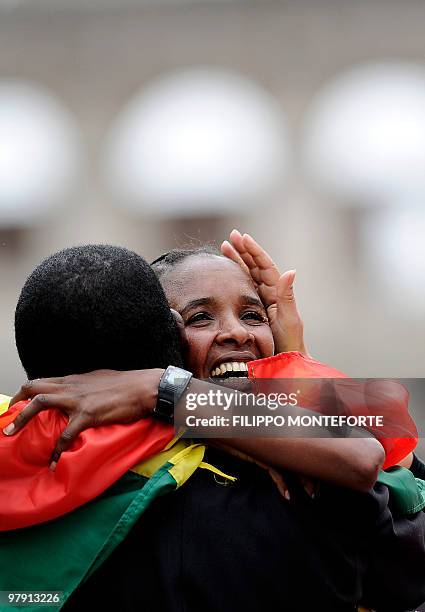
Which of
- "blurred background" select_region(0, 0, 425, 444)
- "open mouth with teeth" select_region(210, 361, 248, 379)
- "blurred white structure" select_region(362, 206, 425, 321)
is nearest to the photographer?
"open mouth with teeth" select_region(210, 361, 248, 379)

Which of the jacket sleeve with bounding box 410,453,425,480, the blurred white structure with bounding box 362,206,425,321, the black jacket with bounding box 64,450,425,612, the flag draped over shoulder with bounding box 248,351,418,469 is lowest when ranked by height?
the blurred white structure with bounding box 362,206,425,321

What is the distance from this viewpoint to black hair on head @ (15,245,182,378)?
1394 mm

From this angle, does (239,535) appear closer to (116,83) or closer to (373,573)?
(373,573)

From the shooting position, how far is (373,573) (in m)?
1.44

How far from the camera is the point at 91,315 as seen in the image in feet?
4.55

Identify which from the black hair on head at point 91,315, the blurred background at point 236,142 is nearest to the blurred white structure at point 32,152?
the blurred background at point 236,142

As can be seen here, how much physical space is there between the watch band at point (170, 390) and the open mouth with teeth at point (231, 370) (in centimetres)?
32

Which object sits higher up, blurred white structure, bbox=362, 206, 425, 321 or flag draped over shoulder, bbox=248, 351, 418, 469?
flag draped over shoulder, bbox=248, 351, 418, 469

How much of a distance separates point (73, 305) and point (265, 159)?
628cm

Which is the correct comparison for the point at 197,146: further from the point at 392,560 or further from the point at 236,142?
the point at 392,560

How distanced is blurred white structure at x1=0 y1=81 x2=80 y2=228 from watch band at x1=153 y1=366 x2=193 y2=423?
6.21m

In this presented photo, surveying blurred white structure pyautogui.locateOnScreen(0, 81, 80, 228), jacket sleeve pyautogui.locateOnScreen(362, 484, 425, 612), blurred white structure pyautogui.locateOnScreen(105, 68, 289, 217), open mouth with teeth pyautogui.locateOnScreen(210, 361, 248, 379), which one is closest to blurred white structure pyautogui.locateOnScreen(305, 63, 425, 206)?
blurred white structure pyautogui.locateOnScreen(105, 68, 289, 217)

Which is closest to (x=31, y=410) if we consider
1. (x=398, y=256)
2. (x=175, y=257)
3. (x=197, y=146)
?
(x=175, y=257)

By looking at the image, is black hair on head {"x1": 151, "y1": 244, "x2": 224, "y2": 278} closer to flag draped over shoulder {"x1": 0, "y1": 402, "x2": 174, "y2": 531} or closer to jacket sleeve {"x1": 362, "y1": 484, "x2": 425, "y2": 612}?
flag draped over shoulder {"x1": 0, "y1": 402, "x2": 174, "y2": 531}
